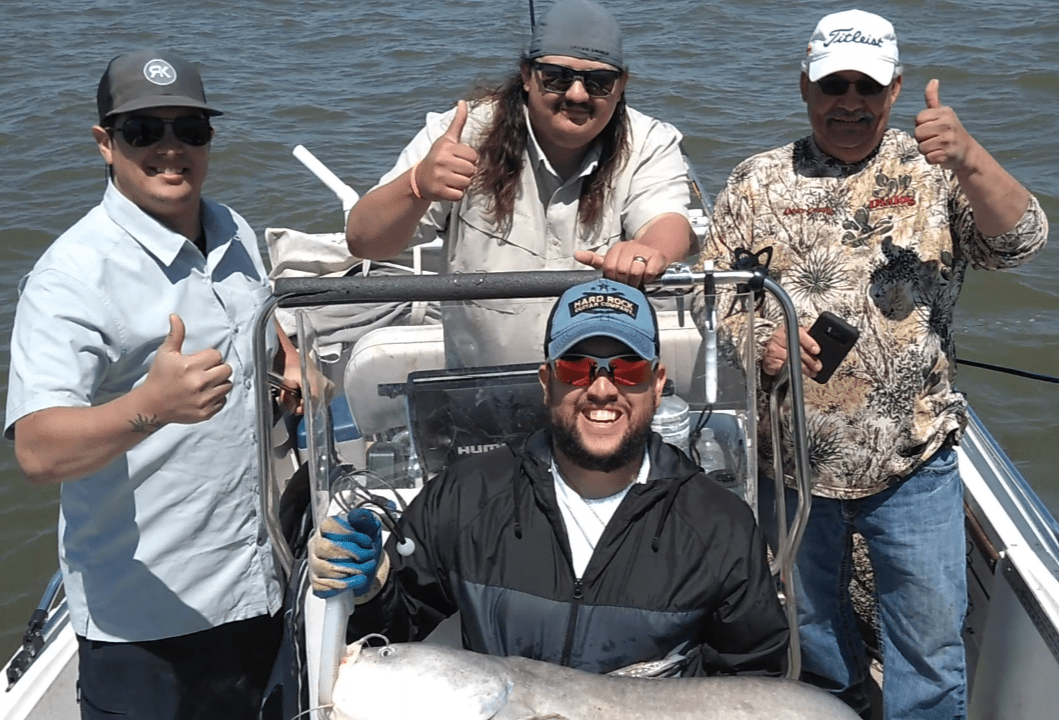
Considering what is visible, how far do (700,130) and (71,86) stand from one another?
668 cm

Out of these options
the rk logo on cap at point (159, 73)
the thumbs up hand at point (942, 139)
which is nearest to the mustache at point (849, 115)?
the thumbs up hand at point (942, 139)

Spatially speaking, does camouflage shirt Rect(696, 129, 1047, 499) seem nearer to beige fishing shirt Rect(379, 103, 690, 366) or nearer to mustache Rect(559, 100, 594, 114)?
beige fishing shirt Rect(379, 103, 690, 366)

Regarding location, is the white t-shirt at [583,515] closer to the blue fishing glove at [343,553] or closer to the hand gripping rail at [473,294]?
the hand gripping rail at [473,294]

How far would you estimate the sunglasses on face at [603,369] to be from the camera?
2562mm

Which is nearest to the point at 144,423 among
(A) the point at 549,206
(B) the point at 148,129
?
(B) the point at 148,129

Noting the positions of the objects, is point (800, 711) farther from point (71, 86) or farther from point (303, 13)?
point (303, 13)

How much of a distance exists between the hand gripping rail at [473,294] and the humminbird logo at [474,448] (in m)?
0.48

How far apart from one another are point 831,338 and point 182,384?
1.54 meters

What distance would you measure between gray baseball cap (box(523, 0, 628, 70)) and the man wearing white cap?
1.81ft

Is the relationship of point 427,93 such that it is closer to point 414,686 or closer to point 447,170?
point 447,170

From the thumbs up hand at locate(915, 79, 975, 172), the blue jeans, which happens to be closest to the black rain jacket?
the blue jeans

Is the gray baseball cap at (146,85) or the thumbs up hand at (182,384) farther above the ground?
the gray baseball cap at (146,85)

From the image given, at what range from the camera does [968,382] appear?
24.5 feet

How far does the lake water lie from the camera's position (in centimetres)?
803
